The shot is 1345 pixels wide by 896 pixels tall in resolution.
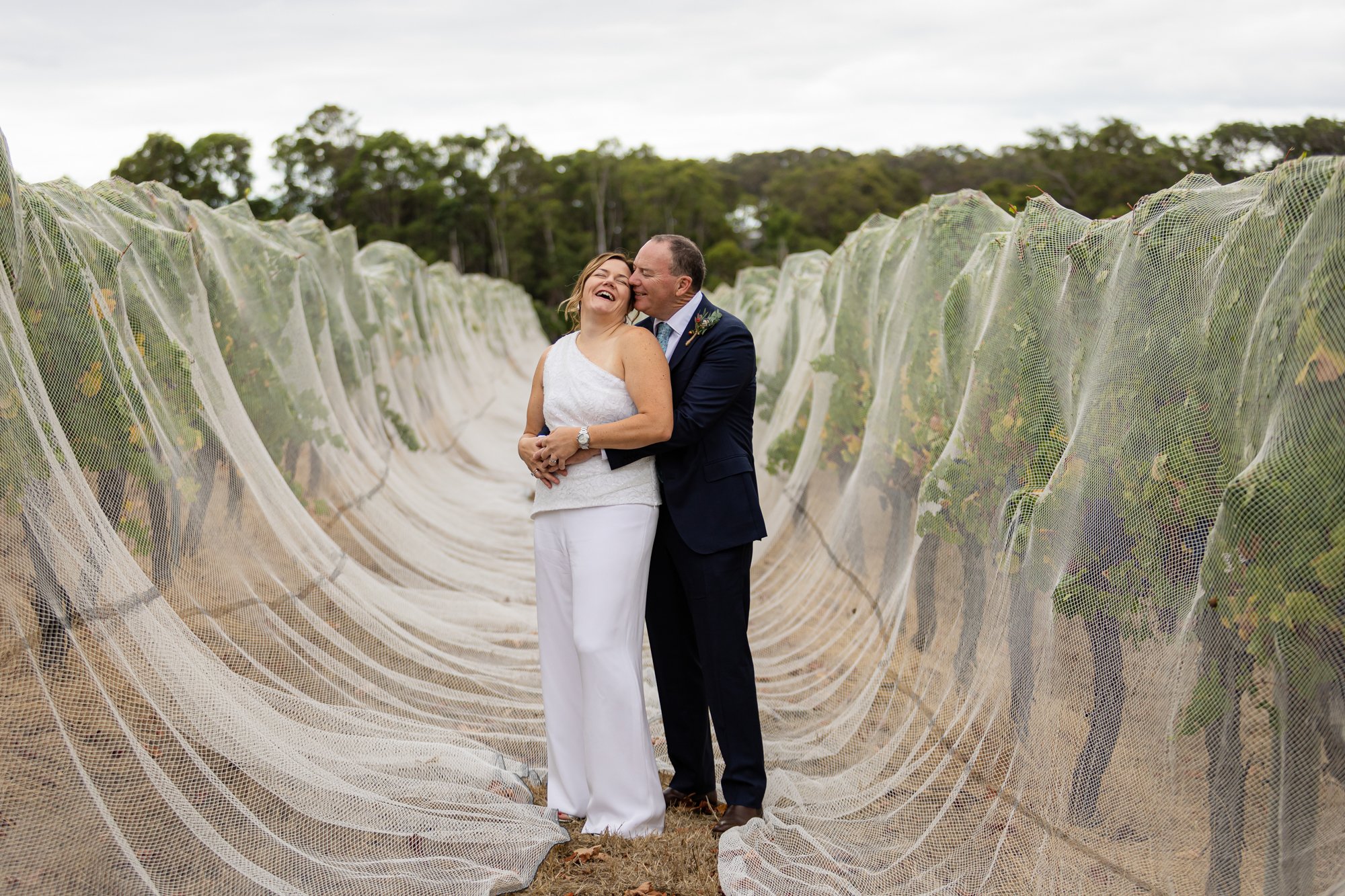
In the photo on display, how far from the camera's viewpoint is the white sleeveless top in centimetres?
325

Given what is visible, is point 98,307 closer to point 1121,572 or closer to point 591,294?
point 591,294

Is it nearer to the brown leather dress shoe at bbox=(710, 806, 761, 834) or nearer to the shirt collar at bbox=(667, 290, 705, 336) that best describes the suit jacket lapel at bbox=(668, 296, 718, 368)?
the shirt collar at bbox=(667, 290, 705, 336)

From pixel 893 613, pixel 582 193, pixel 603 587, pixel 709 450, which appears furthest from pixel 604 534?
pixel 582 193

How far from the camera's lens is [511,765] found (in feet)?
12.4

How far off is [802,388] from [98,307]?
476 cm

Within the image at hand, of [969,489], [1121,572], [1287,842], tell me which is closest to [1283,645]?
[1287,842]

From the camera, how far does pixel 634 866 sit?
309 centimetres

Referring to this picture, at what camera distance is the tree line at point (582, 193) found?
165 feet

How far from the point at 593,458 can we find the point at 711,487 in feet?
1.17

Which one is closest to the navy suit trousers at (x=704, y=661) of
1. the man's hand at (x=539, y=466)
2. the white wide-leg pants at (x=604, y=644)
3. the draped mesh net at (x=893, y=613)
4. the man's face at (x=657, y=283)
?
the white wide-leg pants at (x=604, y=644)

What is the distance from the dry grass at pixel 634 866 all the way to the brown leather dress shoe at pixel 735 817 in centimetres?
4

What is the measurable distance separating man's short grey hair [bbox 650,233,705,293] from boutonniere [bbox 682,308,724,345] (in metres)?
0.09

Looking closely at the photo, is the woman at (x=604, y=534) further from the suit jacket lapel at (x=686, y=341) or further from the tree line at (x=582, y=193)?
the tree line at (x=582, y=193)

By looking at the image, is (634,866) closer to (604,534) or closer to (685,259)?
(604,534)
